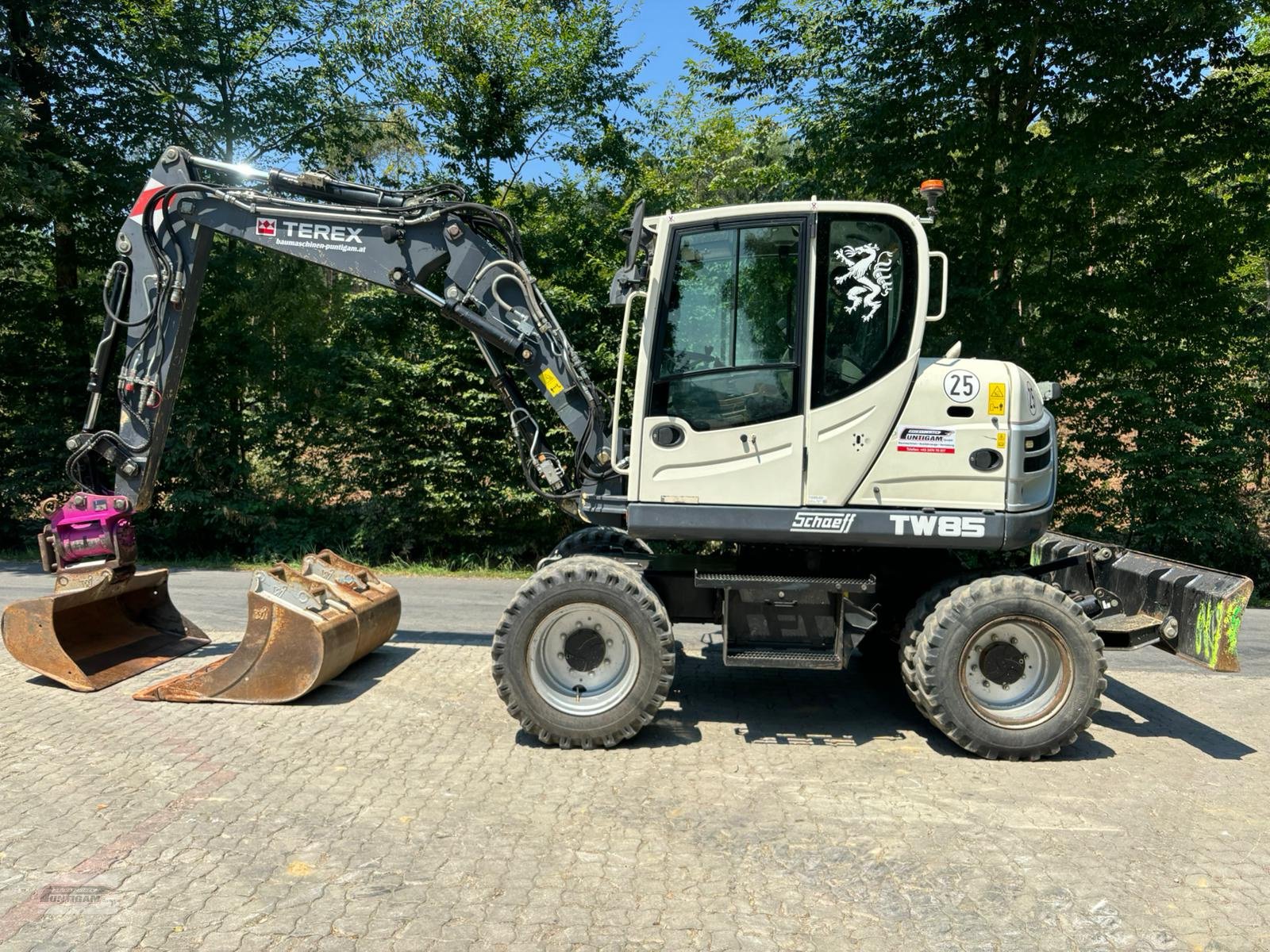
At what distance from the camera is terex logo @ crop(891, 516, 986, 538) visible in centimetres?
559

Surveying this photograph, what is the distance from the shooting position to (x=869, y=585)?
580 centimetres

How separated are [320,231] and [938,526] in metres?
4.60

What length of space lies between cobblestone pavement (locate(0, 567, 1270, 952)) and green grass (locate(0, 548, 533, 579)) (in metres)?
5.87

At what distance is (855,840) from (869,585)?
175 centimetres

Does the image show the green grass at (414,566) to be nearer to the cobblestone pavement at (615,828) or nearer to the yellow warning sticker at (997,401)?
the cobblestone pavement at (615,828)

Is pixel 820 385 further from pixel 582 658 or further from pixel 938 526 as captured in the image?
pixel 582 658

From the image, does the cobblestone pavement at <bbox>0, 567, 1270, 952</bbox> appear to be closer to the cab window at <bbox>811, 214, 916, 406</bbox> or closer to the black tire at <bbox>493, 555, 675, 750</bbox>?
the black tire at <bbox>493, 555, 675, 750</bbox>

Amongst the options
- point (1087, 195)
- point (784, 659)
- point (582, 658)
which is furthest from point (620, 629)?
point (1087, 195)

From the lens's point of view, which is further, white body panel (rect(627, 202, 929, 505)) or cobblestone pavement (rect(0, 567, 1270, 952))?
white body panel (rect(627, 202, 929, 505))

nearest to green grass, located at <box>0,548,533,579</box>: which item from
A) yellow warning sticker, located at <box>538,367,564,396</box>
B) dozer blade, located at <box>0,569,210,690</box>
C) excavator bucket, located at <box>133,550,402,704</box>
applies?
dozer blade, located at <box>0,569,210,690</box>

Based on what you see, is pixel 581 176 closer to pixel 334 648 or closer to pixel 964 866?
pixel 334 648

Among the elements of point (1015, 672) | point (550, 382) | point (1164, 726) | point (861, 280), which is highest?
point (861, 280)

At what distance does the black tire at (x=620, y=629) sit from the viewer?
5.63m

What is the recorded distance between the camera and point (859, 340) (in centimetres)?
561
